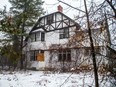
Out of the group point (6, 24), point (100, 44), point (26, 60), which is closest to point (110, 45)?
point (100, 44)

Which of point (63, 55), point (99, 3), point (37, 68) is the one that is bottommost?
point (37, 68)

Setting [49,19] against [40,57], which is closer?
[40,57]

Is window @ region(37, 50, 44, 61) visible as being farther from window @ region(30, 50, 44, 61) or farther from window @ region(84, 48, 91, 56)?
window @ region(84, 48, 91, 56)

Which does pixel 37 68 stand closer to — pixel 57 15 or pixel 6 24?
pixel 57 15

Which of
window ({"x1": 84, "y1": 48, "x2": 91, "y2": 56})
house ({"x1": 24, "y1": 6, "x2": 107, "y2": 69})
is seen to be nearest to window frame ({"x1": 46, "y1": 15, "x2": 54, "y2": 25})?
house ({"x1": 24, "y1": 6, "x2": 107, "y2": 69})

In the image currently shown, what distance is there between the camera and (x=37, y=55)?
1073 inches

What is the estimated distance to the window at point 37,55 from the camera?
27.0 meters

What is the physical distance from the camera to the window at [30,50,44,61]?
1062 inches

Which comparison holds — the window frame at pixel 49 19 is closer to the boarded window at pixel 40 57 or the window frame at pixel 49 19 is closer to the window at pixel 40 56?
the window at pixel 40 56

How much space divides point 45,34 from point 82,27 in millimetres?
22709

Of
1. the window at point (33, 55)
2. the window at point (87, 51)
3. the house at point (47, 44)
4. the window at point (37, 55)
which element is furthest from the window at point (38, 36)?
the window at point (87, 51)

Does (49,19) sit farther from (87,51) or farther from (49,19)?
(87,51)

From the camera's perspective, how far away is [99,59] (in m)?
5.09

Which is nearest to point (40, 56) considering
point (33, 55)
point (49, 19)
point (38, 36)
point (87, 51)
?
point (33, 55)
